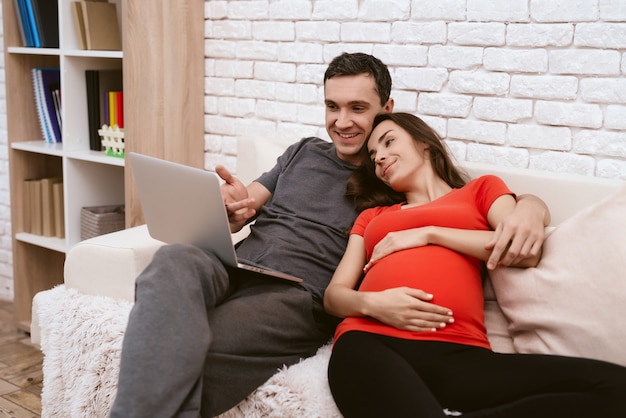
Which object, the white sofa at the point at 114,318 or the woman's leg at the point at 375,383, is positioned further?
the white sofa at the point at 114,318

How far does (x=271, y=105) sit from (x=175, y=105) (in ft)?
1.23

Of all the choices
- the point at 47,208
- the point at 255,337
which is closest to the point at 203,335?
the point at 255,337

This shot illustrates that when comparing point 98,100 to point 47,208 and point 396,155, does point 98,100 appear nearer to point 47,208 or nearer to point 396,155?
point 47,208

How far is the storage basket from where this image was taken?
Result: 2781mm

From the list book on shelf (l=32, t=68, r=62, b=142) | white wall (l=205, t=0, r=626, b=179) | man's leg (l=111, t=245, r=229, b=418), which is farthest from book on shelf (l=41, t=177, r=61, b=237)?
man's leg (l=111, t=245, r=229, b=418)

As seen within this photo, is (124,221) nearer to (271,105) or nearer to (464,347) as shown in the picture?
(271,105)

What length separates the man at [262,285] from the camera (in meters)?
1.33

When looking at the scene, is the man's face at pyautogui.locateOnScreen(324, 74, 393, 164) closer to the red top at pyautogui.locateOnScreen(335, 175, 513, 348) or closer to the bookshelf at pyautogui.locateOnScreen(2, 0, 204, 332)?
the red top at pyautogui.locateOnScreen(335, 175, 513, 348)

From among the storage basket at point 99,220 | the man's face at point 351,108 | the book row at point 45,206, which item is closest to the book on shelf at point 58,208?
the book row at point 45,206

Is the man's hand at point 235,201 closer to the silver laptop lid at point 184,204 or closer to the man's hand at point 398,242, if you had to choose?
the silver laptop lid at point 184,204

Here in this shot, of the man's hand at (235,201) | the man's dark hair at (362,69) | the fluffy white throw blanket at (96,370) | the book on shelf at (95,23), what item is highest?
the book on shelf at (95,23)

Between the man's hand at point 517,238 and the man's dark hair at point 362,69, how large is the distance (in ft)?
1.96

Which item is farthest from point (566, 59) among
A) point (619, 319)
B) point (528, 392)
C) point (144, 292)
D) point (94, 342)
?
point (94, 342)

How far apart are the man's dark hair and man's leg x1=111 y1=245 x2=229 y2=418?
79 centimetres
